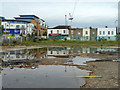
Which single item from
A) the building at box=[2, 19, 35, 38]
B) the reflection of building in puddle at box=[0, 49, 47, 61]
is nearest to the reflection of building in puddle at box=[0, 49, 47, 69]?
the reflection of building in puddle at box=[0, 49, 47, 61]

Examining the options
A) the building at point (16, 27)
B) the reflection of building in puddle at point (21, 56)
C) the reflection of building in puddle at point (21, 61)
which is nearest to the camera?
the reflection of building in puddle at point (21, 61)

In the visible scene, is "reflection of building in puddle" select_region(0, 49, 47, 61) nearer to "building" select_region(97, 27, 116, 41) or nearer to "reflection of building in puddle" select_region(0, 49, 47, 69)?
"reflection of building in puddle" select_region(0, 49, 47, 69)

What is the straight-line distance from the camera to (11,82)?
6934 millimetres

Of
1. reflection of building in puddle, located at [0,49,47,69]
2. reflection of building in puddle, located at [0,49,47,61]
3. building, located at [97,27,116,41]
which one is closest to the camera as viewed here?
reflection of building in puddle, located at [0,49,47,69]

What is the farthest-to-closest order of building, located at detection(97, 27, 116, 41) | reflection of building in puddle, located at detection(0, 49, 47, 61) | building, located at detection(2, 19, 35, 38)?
building, located at detection(97, 27, 116, 41) < building, located at detection(2, 19, 35, 38) < reflection of building in puddle, located at detection(0, 49, 47, 61)

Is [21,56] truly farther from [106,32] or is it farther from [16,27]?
[106,32]

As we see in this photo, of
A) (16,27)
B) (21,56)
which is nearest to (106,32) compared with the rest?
(16,27)

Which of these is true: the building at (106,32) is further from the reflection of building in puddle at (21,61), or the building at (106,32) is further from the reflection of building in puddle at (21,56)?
the reflection of building in puddle at (21,61)

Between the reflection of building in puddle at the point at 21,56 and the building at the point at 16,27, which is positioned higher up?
the building at the point at 16,27

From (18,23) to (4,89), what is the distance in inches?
2691

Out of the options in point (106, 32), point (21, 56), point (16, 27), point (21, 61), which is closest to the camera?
point (21, 61)

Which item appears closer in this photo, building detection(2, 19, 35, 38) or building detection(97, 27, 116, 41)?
building detection(2, 19, 35, 38)

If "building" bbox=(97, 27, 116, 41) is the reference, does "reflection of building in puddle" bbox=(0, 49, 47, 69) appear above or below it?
below

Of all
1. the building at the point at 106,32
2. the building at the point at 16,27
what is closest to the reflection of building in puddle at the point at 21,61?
the building at the point at 16,27
